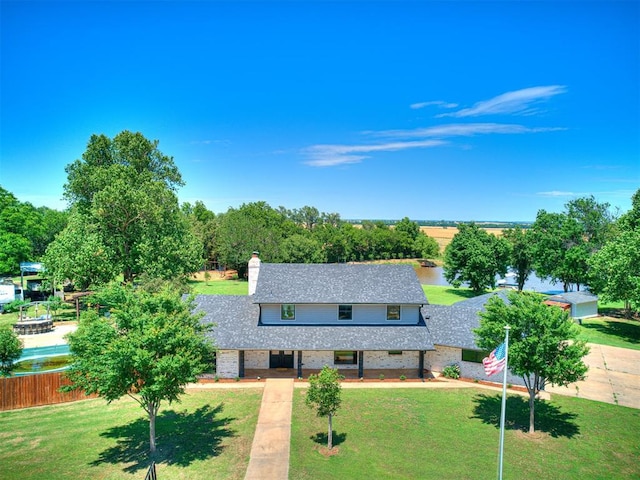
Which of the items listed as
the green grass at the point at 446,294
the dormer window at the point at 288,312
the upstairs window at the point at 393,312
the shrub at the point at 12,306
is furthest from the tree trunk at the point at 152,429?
the green grass at the point at 446,294

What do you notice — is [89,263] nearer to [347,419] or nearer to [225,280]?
[347,419]

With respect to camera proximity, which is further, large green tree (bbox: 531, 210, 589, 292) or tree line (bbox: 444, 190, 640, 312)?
large green tree (bbox: 531, 210, 589, 292)

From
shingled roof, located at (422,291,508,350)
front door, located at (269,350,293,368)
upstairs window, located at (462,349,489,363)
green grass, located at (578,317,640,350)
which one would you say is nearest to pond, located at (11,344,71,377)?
front door, located at (269,350,293,368)

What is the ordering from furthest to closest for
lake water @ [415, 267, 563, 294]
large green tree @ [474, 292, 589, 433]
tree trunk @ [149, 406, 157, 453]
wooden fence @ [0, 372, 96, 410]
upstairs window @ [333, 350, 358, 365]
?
lake water @ [415, 267, 563, 294] → upstairs window @ [333, 350, 358, 365] → wooden fence @ [0, 372, 96, 410] → large green tree @ [474, 292, 589, 433] → tree trunk @ [149, 406, 157, 453]

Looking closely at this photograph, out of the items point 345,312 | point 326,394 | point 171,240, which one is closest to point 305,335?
point 345,312

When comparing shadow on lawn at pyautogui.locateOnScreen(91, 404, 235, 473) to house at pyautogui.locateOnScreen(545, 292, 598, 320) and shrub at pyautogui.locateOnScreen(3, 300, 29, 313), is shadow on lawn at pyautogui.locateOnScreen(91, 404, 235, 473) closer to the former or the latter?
shrub at pyautogui.locateOnScreen(3, 300, 29, 313)

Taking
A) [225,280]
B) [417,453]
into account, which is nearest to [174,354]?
[417,453]

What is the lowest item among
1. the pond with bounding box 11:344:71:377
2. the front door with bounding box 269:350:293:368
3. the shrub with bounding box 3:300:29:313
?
the pond with bounding box 11:344:71:377
